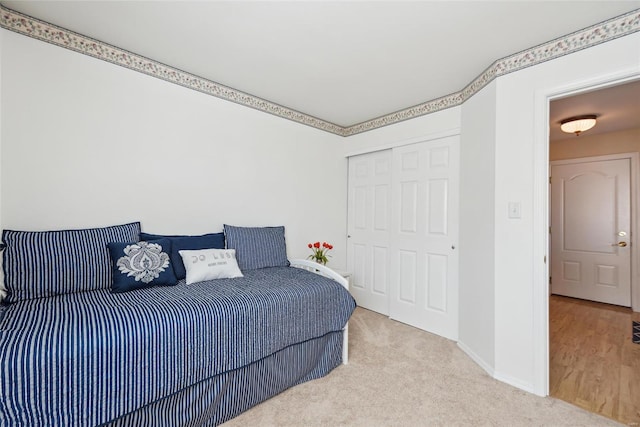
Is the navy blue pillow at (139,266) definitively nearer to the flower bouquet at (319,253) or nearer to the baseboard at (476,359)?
the flower bouquet at (319,253)

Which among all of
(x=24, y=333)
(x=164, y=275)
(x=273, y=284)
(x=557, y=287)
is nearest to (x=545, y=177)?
(x=273, y=284)

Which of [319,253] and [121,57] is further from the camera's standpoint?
[319,253]

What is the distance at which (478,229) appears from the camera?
2.50m

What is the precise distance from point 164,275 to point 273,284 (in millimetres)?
735

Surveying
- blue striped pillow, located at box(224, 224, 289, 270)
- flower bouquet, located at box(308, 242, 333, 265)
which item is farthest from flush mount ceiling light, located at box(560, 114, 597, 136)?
blue striped pillow, located at box(224, 224, 289, 270)

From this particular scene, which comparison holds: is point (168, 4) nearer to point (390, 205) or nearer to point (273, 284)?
point (273, 284)

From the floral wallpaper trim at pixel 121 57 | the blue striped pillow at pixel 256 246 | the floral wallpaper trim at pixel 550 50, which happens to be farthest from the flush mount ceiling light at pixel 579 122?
the blue striped pillow at pixel 256 246

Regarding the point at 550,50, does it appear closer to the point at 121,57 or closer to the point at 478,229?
the point at 478,229

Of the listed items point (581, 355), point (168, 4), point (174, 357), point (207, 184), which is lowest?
point (581, 355)

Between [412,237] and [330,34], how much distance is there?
2153mm

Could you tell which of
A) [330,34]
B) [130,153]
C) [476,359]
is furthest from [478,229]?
[130,153]

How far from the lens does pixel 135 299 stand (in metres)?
1.69

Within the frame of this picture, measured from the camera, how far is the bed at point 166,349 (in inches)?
46.6

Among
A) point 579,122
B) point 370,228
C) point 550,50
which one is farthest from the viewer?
point 370,228
